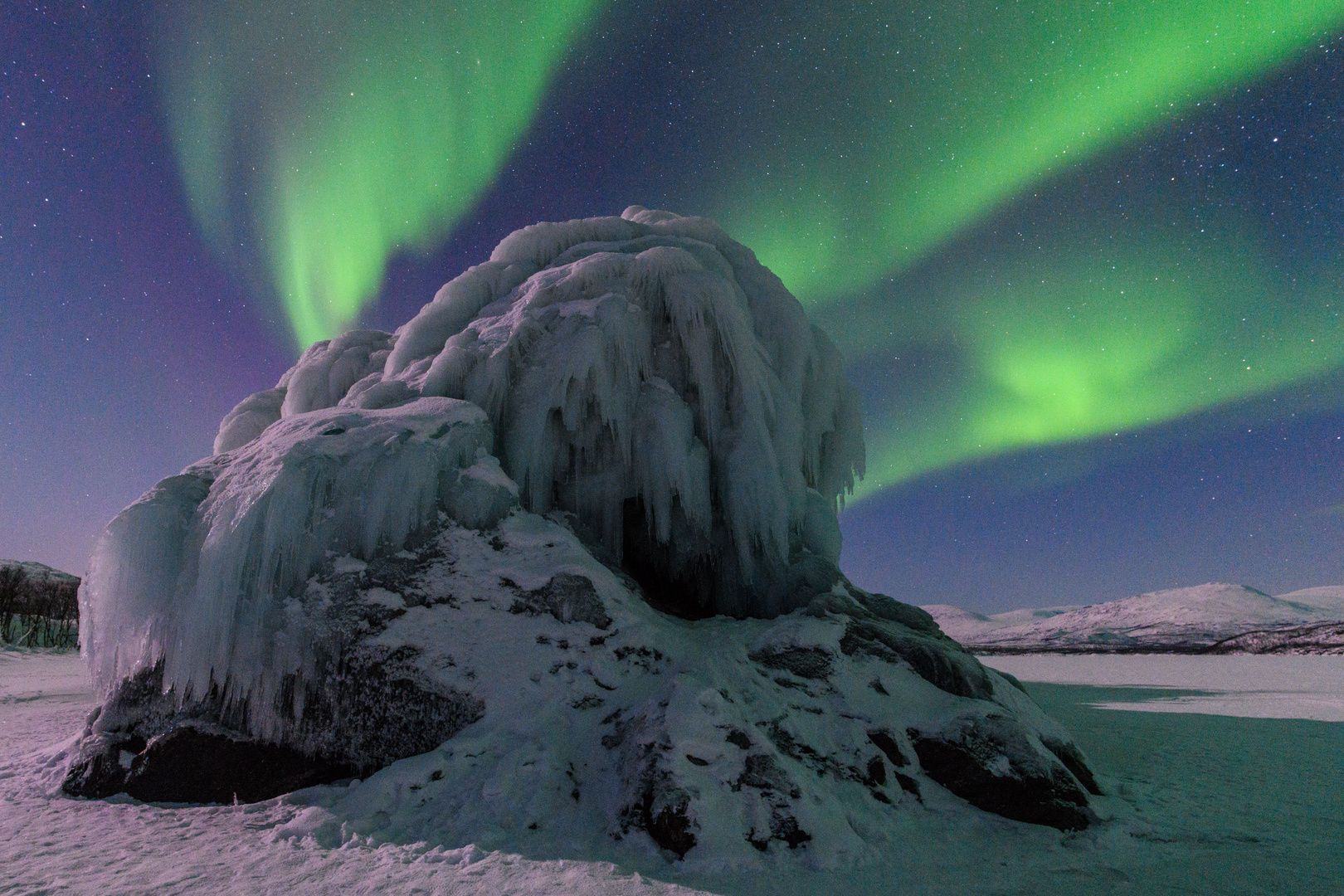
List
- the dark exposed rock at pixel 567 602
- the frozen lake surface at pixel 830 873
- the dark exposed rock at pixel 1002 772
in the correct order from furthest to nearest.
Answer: the dark exposed rock at pixel 567 602, the dark exposed rock at pixel 1002 772, the frozen lake surface at pixel 830 873

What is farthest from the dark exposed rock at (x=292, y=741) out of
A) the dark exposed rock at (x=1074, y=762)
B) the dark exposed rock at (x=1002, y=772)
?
the dark exposed rock at (x=1074, y=762)

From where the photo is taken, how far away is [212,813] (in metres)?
5.96

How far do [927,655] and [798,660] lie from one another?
1.89 m

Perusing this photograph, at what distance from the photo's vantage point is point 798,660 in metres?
8.01

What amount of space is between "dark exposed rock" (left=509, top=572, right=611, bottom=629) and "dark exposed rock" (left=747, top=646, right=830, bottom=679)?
2197 millimetres

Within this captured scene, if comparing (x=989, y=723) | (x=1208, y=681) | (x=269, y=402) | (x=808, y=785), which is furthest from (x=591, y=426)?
(x=1208, y=681)

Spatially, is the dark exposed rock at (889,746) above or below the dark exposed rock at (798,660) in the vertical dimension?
below

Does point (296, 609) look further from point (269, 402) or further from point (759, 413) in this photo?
point (269, 402)

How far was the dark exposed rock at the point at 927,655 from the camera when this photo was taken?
7934mm

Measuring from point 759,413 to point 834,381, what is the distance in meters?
4.42

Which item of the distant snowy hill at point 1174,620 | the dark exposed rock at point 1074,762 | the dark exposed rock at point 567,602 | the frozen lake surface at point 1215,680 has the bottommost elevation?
the distant snowy hill at point 1174,620

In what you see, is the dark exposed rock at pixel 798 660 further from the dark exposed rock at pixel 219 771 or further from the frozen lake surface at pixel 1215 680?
the frozen lake surface at pixel 1215 680

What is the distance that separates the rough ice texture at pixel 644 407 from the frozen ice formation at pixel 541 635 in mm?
60

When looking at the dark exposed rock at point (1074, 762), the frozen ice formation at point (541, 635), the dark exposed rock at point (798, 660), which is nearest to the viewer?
the frozen ice formation at point (541, 635)
